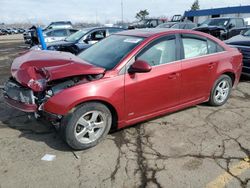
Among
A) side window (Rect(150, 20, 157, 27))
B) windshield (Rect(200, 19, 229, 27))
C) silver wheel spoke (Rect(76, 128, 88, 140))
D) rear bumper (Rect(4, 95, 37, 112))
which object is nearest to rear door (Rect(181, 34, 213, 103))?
silver wheel spoke (Rect(76, 128, 88, 140))

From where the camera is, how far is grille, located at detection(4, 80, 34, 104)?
11.6 feet

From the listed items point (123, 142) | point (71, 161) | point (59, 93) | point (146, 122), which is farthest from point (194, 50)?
point (71, 161)

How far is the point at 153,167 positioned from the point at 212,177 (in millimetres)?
708

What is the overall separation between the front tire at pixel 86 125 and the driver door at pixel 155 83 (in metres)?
0.40

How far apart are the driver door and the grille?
136 centimetres

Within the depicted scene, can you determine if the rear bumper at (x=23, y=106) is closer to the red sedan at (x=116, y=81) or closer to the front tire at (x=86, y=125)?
the red sedan at (x=116, y=81)

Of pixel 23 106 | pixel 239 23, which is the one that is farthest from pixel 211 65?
pixel 239 23

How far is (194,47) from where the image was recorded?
458cm

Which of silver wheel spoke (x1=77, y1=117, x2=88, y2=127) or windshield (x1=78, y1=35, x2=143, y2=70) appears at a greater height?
windshield (x1=78, y1=35, x2=143, y2=70)

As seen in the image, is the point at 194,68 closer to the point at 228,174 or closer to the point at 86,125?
the point at 228,174

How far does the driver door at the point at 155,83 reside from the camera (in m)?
3.80

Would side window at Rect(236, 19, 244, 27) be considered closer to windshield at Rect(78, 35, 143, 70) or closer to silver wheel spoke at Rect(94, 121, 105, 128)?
windshield at Rect(78, 35, 143, 70)

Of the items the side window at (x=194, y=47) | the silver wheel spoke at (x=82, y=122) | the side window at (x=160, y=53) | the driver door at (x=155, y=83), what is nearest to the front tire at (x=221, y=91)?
the side window at (x=194, y=47)

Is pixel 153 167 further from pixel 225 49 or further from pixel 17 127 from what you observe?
pixel 225 49
